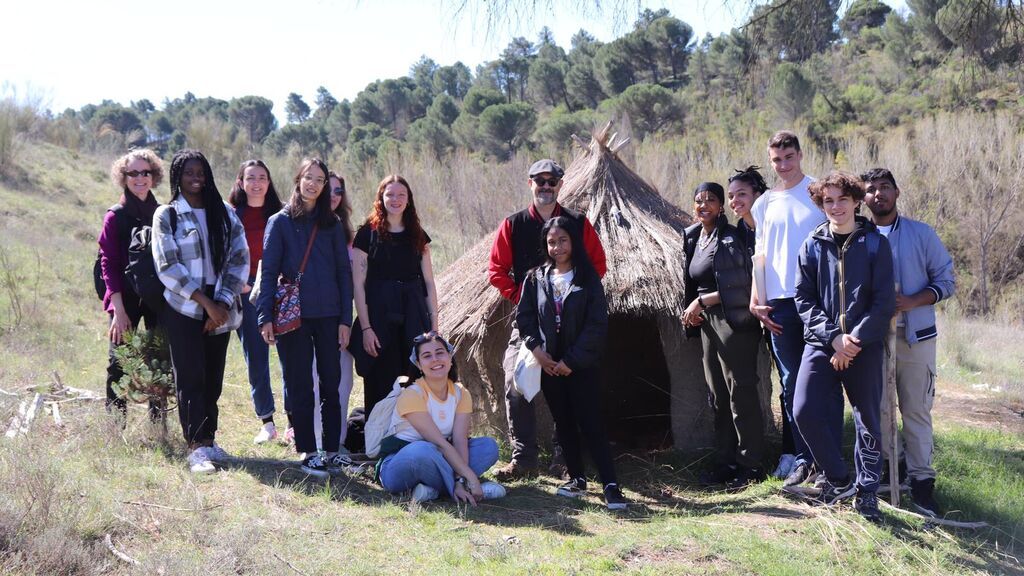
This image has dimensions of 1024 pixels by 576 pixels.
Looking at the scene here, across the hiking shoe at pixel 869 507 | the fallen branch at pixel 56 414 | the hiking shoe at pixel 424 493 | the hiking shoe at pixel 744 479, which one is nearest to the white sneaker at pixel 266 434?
the fallen branch at pixel 56 414

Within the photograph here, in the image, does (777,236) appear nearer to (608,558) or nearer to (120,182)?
(608,558)

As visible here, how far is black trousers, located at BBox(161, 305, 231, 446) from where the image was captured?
16.1 ft

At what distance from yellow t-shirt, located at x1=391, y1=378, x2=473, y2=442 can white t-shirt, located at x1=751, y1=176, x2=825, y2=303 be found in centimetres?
182

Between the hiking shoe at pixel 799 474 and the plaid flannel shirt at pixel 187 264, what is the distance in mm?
3310

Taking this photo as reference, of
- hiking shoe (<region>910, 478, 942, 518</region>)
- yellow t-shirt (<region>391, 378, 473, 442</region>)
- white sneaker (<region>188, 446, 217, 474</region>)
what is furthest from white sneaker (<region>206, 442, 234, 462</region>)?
hiking shoe (<region>910, 478, 942, 518</region>)

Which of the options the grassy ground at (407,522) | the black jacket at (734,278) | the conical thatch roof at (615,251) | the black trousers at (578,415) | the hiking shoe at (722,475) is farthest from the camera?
the conical thatch roof at (615,251)

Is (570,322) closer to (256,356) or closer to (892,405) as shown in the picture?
(892,405)

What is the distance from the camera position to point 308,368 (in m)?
4.93

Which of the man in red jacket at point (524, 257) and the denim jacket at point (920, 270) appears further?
the man in red jacket at point (524, 257)

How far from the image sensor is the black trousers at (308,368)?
192 inches

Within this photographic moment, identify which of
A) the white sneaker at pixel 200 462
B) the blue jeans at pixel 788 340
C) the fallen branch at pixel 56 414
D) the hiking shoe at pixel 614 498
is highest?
the blue jeans at pixel 788 340

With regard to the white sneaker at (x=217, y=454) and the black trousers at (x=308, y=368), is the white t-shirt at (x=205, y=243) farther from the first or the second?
the white sneaker at (x=217, y=454)

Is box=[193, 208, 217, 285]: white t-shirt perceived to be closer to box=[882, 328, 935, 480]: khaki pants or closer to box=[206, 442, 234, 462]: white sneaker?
box=[206, 442, 234, 462]: white sneaker

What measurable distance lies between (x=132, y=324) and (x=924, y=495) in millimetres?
4739
